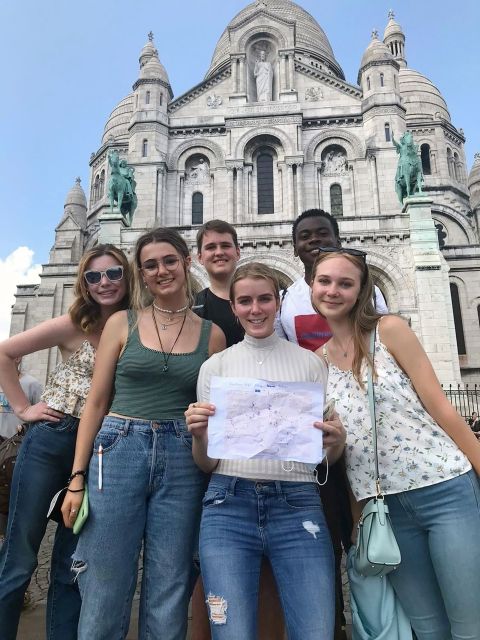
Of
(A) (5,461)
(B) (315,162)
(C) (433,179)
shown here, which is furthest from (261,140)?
(A) (5,461)

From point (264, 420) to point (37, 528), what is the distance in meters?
1.71

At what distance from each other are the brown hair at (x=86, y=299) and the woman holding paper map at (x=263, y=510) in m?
1.13

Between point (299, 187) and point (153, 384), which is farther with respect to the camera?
point (299, 187)

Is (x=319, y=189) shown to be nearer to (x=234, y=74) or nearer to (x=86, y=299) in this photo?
(x=234, y=74)

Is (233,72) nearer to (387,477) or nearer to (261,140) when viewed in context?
(261,140)

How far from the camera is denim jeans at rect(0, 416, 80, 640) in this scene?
3002 millimetres

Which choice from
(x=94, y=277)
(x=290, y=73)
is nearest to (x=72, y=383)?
(x=94, y=277)

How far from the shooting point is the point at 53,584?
316 cm

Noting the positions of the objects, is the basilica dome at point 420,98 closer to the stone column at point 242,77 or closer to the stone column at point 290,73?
the stone column at point 290,73

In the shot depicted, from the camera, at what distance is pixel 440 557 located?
2340 millimetres

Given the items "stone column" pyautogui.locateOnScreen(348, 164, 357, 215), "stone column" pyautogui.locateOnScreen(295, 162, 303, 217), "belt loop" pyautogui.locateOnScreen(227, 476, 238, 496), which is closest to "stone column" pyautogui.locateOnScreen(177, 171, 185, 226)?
"stone column" pyautogui.locateOnScreen(295, 162, 303, 217)

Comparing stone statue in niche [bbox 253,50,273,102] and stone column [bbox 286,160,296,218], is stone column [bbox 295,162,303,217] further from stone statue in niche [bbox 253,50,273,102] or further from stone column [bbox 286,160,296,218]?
stone statue in niche [bbox 253,50,273,102]

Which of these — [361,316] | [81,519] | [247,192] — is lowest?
[81,519]

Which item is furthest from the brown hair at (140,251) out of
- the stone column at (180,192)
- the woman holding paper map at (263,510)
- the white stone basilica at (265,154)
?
the stone column at (180,192)
